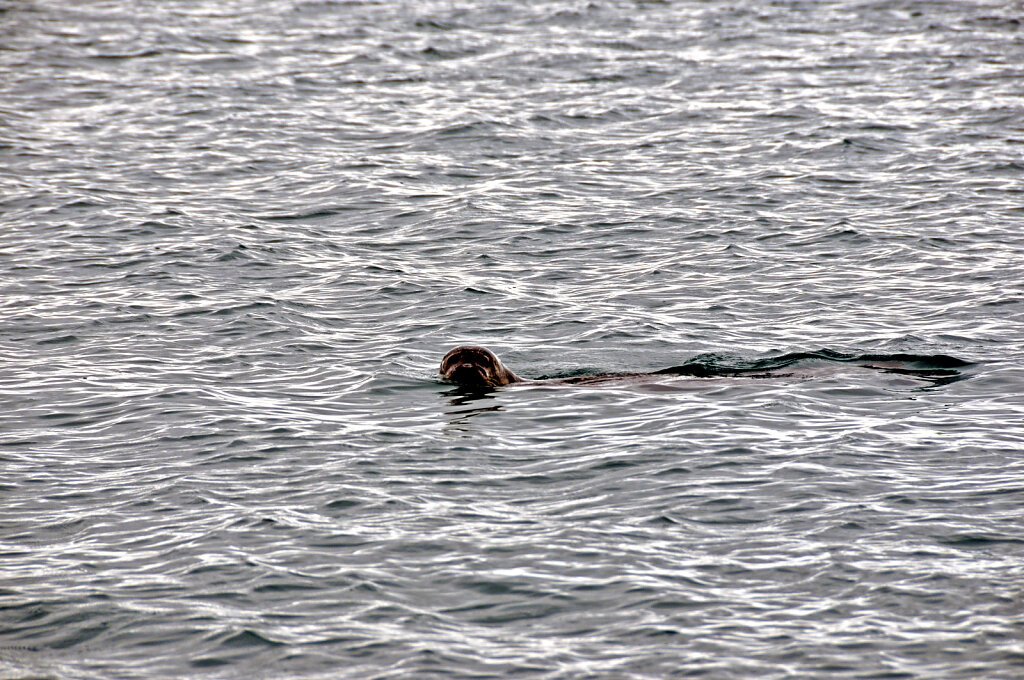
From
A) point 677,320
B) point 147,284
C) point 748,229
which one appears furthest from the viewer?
point 748,229

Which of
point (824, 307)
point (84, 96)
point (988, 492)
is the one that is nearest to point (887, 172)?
point (824, 307)

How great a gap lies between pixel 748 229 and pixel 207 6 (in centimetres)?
2172

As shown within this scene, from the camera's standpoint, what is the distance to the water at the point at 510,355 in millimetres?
7152

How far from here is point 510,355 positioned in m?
12.7

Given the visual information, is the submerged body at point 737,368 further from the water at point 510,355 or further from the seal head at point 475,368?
the water at point 510,355

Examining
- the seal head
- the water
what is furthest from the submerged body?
the water

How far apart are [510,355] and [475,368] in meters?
1.46

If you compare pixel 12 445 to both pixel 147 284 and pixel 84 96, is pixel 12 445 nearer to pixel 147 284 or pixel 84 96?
pixel 147 284

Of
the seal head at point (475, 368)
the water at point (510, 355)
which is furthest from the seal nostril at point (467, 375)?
the water at point (510, 355)

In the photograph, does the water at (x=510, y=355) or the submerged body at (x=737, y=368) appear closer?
the water at (x=510, y=355)

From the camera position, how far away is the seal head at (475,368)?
11.3 metres

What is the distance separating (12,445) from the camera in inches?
402

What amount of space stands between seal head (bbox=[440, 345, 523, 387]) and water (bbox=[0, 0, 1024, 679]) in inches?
7.8

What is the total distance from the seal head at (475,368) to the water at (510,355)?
0.65 ft
